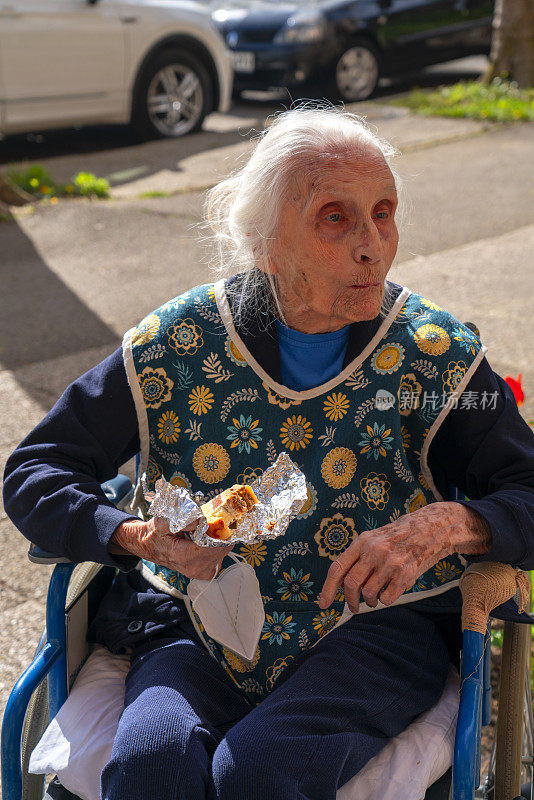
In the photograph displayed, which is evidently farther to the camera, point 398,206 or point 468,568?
point 398,206

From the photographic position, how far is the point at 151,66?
27.8ft

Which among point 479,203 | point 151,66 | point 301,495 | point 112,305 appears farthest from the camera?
point 151,66

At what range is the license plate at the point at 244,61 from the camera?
34.2 ft

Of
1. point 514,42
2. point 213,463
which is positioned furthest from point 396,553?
point 514,42

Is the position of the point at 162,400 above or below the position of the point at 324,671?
above

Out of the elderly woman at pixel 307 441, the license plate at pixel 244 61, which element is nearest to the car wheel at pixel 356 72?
the license plate at pixel 244 61

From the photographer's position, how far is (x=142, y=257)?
613 cm

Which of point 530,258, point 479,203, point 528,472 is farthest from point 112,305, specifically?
point 528,472

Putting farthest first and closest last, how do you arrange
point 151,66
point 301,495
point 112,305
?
point 151,66 < point 112,305 < point 301,495

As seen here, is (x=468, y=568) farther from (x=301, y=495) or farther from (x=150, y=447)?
(x=150, y=447)

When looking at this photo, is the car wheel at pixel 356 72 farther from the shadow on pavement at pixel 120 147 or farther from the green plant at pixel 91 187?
the green plant at pixel 91 187

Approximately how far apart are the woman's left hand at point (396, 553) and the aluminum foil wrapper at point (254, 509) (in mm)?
137

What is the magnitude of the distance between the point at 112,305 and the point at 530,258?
2.69 m

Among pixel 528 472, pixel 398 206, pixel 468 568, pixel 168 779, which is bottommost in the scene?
pixel 168 779
